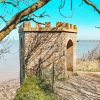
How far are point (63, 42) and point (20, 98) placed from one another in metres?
5.11

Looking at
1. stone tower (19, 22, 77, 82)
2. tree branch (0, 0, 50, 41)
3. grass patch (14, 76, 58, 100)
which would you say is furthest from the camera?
stone tower (19, 22, 77, 82)

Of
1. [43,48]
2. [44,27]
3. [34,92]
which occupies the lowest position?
[34,92]

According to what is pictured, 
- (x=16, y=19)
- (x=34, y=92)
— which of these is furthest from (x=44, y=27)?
(x=16, y=19)

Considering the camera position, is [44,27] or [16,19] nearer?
[16,19]

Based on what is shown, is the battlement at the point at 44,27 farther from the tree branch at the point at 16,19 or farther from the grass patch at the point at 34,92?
the tree branch at the point at 16,19

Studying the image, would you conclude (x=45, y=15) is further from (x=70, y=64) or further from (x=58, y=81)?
(x=70, y=64)

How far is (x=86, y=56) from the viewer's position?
21906 mm

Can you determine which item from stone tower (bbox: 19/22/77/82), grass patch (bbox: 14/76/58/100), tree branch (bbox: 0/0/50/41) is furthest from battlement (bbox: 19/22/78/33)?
tree branch (bbox: 0/0/50/41)

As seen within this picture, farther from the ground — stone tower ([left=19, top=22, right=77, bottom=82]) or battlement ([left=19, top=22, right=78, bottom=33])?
battlement ([left=19, top=22, right=78, bottom=33])

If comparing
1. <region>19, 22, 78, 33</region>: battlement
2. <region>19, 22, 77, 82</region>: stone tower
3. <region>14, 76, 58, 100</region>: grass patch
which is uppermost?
<region>19, 22, 78, 33</region>: battlement

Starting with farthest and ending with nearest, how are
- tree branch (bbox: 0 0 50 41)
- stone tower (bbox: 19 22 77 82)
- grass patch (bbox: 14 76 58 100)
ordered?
stone tower (bbox: 19 22 77 82) → grass patch (bbox: 14 76 58 100) → tree branch (bbox: 0 0 50 41)

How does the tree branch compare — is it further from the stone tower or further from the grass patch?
the stone tower

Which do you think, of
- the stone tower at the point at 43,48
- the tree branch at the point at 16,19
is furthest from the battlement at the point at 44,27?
the tree branch at the point at 16,19

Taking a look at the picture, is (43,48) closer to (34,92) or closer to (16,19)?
(34,92)
